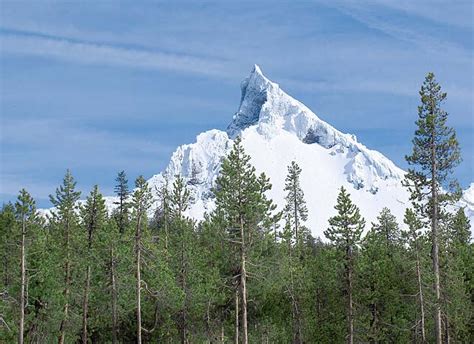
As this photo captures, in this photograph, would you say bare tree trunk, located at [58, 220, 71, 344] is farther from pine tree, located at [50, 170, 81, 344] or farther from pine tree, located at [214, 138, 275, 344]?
pine tree, located at [214, 138, 275, 344]

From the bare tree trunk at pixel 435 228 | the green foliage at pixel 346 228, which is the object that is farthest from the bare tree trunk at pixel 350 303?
the bare tree trunk at pixel 435 228

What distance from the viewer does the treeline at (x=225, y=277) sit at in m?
43.7

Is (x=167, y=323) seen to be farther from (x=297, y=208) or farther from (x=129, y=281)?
(x=297, y=208)

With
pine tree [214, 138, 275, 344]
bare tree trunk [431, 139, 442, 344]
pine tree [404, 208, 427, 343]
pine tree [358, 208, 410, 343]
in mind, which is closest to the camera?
bare tree trunk [431, 139, 442, 344]

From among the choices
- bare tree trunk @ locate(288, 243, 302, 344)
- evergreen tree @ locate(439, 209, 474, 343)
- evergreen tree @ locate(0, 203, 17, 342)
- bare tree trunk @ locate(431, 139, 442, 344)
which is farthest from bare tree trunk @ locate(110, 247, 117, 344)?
bare tree trunk @ locate(431, 139, 442, 344)

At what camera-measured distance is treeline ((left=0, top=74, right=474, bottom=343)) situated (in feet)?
143

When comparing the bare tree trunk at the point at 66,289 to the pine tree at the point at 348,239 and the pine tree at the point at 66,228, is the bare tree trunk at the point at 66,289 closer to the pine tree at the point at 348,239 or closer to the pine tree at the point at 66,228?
the pine tree at the point at 66,228

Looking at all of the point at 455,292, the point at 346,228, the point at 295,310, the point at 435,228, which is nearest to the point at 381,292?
the point at 455,292

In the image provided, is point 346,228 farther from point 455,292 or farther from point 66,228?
point 66,228

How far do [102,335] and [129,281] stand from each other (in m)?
11.5

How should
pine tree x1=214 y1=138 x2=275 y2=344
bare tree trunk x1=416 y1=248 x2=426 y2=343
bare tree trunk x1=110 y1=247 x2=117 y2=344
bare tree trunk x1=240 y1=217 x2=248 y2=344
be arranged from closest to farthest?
bare tree trunk x1=240 y1=217 x2=248 y2=344, pine tree x1=214 y1=138 x2=275 y2=344, bare tree trunk x1=110 y1=247 x2=117 y2=344, bare tree trunk x1=416 y1=248 x2=426 y2=343

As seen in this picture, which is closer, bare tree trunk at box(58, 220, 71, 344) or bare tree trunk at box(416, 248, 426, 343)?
bare tree trunk at box(58, 220, 71, 344)

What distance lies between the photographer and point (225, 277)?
47.6m

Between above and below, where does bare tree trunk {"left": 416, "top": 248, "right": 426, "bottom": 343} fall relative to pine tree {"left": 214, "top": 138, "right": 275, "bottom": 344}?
below
